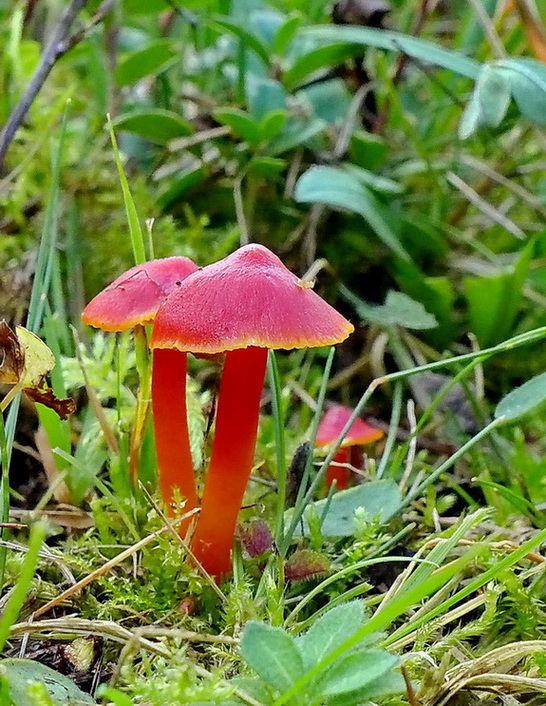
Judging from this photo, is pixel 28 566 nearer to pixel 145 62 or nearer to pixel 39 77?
pixel 39 77

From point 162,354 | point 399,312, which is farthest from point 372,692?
point 399,312

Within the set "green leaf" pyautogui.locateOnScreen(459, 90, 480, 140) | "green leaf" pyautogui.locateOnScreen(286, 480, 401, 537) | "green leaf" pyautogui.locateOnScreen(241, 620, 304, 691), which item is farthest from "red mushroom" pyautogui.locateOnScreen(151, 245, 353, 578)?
"green leaf" pyautogui.locateOnScreen(459, 90, 480, 140)

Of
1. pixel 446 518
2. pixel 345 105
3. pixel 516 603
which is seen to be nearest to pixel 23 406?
pixel 446 518

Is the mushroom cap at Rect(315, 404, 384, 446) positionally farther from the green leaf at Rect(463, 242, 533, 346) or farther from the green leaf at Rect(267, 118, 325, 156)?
the green leaf at Rect(267, 118, 325, 156)

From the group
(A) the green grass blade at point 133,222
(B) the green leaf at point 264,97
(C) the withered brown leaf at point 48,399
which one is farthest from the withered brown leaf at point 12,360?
(B) the green leaf at point 264,97

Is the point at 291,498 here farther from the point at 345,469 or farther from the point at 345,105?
the point at 345,105
